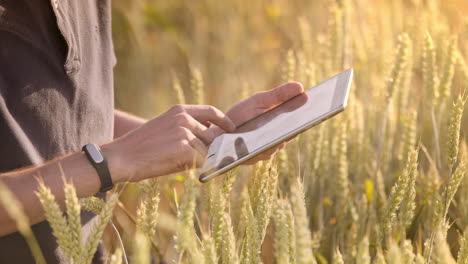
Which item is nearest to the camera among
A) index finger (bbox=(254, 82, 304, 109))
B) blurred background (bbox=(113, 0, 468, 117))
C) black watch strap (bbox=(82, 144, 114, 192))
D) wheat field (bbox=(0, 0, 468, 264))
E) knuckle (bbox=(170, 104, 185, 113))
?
wheat field (bbox=(0, 0, 468, 264))

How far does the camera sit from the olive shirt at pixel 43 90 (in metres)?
1.05

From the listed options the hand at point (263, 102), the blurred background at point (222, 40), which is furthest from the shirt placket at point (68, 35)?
the blurred background at point (222, 40)

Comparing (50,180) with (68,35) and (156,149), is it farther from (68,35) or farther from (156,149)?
(68,35)

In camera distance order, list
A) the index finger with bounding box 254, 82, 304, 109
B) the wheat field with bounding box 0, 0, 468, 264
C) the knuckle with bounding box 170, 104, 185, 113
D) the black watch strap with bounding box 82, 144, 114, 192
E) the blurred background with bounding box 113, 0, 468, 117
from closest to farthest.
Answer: the wheat field with bounding box 0, 0, 468, 264 → the black watch strap with bounding box 82, 144, 114, 192 → the knuckle with bounding box 170, 104, 185, 113 → the index finger with bounding box 254, 82, 304, 109 → the blurred background with bounding box 113, 0, 468, 117

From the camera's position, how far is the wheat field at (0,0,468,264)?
2.72 ft

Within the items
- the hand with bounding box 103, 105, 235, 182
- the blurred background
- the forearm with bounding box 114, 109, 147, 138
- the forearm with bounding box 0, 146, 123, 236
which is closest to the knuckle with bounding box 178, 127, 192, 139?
the hand with bounding box 103, 105, 235, 182

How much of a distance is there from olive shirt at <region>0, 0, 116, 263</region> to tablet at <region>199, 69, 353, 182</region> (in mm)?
298

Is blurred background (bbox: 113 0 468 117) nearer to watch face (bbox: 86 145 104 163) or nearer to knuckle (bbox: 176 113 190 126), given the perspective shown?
knuckle (bbox: 176 113 190 126)

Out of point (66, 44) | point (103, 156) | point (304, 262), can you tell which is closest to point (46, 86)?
point (66, 44)

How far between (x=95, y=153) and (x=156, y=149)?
94 millimetres

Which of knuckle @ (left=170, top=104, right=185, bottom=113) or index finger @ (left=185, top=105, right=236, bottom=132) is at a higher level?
knuckle @ (left=170, top=104, right=185, bottom=113)

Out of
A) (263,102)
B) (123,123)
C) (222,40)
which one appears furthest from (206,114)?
(222,40)

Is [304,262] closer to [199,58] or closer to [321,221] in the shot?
[321,221]

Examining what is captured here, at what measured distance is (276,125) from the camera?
3.57ft
